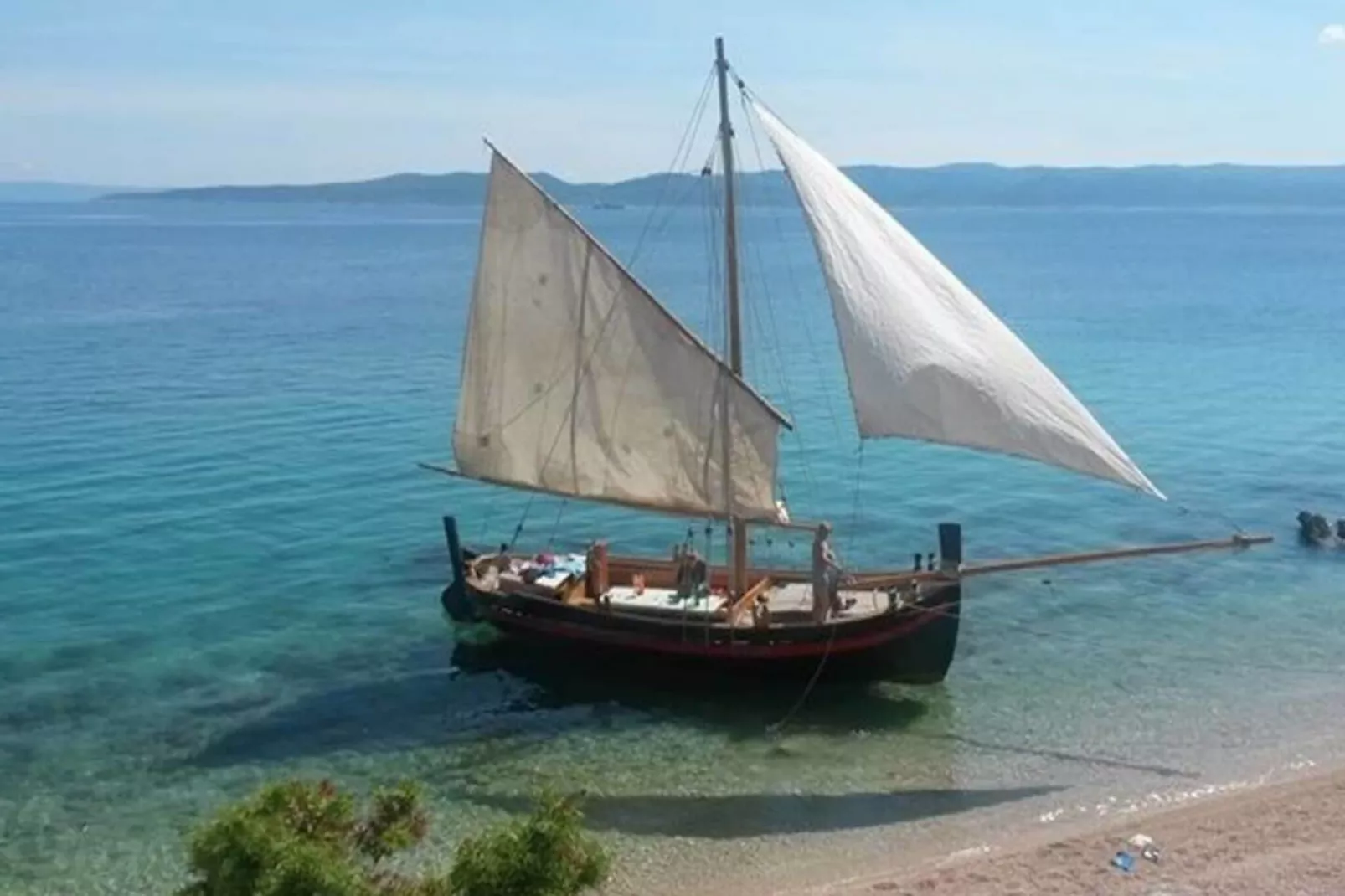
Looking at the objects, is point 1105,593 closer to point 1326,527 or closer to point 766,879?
point 1326,527

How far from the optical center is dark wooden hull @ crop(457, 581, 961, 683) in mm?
27625

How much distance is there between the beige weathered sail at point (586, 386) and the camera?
95.7 ft

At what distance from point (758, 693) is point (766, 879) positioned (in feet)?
24.3

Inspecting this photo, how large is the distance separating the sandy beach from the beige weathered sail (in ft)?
30.6

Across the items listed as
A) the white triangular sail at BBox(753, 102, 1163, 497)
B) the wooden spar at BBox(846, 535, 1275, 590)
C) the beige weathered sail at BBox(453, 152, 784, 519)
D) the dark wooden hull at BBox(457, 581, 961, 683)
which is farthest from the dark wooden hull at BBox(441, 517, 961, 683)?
the white triangular sail at BBox(753, 102, 1163, 497)

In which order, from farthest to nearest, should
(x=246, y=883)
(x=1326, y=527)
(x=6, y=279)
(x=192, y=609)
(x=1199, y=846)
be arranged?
(x=6, y=279), (x=1326, y=527), (x=192, y=609), (x=1199, y=846), (x=246, y=883)

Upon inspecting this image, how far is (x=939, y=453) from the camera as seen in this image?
50469mm

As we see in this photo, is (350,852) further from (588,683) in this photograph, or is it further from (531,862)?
(588,683)

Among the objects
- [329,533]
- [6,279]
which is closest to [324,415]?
[329,533]

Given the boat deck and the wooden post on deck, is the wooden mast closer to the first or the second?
the boat deck

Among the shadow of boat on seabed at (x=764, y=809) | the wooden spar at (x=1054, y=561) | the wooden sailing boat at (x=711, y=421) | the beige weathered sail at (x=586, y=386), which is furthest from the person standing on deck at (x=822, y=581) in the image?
the shadow of boat on seabed at (x=764, y=809)

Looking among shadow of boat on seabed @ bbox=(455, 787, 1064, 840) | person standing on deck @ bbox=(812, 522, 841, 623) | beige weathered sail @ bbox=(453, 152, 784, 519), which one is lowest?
shadow of boat on seabed @ bbox=(455, 787, 1064, 840)

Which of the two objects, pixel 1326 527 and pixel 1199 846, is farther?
pixel 1326 527

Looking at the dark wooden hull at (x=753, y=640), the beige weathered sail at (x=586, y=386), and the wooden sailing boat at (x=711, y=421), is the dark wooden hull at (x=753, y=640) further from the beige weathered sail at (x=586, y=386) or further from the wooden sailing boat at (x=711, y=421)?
the beige weathered sail at (x=586, y=386)
